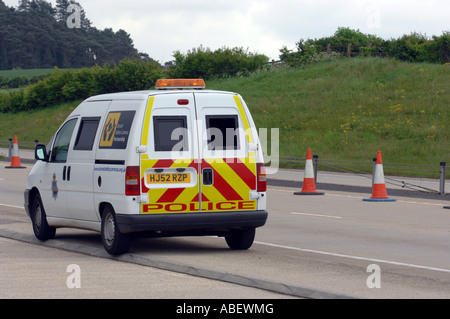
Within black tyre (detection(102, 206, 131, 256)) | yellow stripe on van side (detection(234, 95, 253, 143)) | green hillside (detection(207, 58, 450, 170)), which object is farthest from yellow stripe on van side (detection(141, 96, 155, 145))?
green hillside (detection(207, 58, 450, 170))

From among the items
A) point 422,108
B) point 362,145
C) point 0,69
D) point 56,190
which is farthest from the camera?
point 0,69

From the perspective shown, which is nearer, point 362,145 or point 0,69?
point 362,145

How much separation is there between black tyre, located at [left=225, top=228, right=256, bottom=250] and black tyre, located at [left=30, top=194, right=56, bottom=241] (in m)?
2.83

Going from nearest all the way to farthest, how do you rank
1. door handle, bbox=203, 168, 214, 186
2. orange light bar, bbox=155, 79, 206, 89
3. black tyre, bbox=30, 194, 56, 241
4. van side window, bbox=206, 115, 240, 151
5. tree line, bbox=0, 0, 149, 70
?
door handle, bbox=203, 168, 214, 186
van side window, bbox=206, 115, 240, 151
orange light bar, bbox=155, 79, 206, 89
black tyre, bbox=30, 194, 56, 241
tree line, bbox=0, 0, 149, 70

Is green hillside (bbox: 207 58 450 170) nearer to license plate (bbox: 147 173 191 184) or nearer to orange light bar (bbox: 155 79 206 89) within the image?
orange light bar (bbox: 155 79 206 89)

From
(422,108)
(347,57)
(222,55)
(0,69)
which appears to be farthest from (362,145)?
(0,69)

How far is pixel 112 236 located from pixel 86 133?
1713 mm

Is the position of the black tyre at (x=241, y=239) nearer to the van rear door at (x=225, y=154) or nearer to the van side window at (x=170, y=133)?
the van rear door at (x=225, y=154)

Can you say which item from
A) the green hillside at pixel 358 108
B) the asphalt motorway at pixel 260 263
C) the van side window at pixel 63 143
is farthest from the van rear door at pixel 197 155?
the green hillside at pixel 358 108

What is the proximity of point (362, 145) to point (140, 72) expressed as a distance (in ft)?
107

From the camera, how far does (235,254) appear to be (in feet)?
36.8

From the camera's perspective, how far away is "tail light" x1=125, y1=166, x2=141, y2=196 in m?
10.6

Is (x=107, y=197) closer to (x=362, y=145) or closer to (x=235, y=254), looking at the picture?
(x=235, y=254)

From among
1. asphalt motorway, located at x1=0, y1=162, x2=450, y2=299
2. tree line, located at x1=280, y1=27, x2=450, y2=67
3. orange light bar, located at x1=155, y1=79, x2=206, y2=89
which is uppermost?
tree line, located at x1=280, y1=27, x2=450, y2=67
